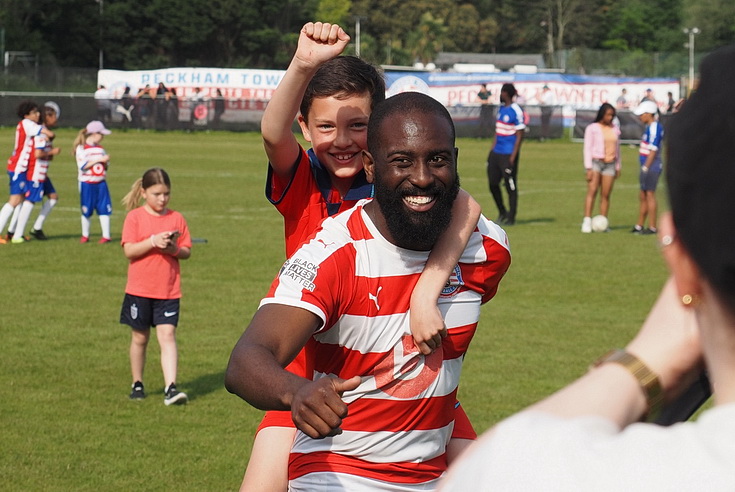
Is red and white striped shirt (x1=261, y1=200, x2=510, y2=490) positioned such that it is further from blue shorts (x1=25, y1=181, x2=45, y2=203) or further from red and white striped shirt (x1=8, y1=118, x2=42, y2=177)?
red and white striped shirt (x1=8, y1=118, x2=42, y2=177)

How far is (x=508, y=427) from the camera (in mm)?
1539

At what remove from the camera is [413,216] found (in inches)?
142

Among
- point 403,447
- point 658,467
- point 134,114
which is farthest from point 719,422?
point 134,114

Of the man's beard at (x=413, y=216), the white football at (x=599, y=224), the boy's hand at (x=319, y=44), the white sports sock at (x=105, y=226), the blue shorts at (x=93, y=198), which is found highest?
the boy's hand at (x=319, y=44)

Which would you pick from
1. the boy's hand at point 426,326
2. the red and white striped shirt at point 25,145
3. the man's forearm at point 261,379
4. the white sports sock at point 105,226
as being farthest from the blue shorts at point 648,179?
the man's forearm at point 261,379

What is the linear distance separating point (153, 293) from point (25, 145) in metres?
10.4

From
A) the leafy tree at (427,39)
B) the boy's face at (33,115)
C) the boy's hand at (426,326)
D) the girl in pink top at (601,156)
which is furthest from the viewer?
the leafy tree at (427,39)

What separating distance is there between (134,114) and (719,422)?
48964 millimetres

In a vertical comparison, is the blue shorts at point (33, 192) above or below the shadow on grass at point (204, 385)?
above

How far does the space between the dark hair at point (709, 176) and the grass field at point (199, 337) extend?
4.2 inches

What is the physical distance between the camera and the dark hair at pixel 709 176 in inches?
54.7

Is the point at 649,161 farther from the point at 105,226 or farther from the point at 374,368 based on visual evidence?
the point at 374,368

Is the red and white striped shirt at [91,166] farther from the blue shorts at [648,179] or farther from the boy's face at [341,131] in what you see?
the boy's face at [341,131]

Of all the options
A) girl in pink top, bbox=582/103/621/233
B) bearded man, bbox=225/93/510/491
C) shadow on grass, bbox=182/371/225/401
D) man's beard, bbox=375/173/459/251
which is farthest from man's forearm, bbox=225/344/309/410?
girl in pink top, bbox=582/103/621/233
